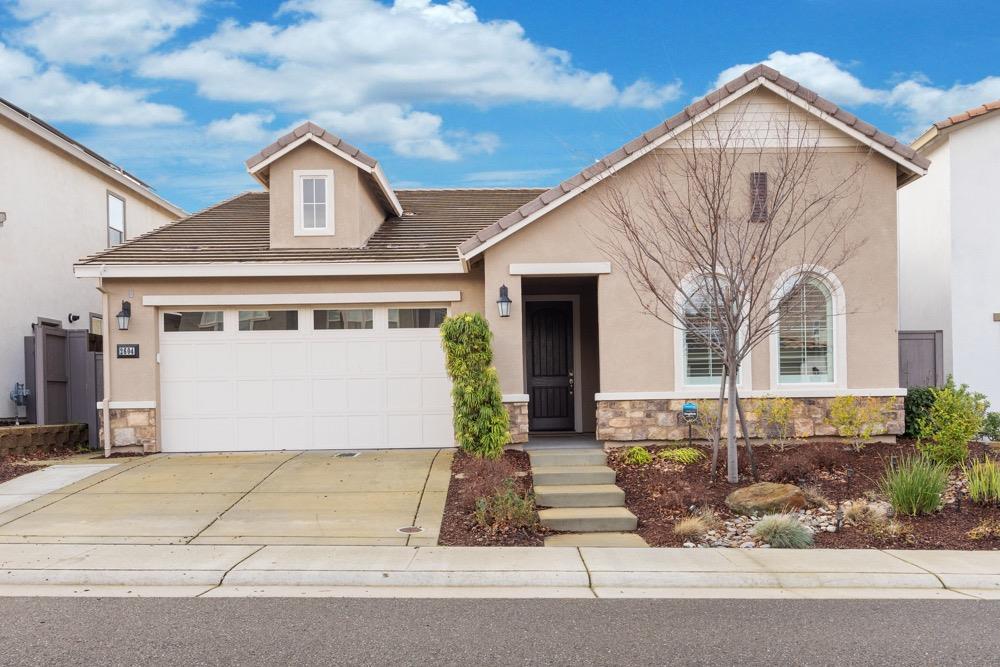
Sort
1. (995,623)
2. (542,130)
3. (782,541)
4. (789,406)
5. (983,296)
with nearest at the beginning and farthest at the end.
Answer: (995,623)
(782,541)
(542,130)
(789,406)
(983,296)

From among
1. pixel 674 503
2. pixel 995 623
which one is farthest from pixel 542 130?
pixel 995 623

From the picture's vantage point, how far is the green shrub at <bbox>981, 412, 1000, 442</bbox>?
40.3ft

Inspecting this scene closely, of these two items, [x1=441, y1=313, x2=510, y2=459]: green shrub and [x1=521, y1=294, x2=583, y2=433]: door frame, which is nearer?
[x1=441, y1=313, x2=510, y2=459]: green shrub

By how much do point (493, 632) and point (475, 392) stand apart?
545cm

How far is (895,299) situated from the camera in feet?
37.8

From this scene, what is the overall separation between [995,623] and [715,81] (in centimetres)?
913

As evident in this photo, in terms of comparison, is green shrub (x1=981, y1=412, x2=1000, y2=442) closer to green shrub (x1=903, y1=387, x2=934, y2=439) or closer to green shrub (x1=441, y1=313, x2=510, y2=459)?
green shrub (x1=903, y1=387, x2=934, y2=439)

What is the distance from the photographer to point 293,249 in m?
13.0

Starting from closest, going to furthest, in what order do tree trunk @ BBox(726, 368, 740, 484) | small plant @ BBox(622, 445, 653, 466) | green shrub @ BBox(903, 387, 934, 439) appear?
tree trunk @ BBox(726, 368, 740, 484)
small plant @ BBox(622, 445, 653, 466)
green shrub @ BBox(903, 387, 934, 439)

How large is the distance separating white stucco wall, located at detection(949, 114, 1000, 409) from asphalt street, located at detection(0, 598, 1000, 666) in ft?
32.5

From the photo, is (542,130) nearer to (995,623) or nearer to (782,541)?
(782,541)

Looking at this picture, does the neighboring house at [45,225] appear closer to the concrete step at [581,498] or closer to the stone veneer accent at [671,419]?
the concrete step at [581,498]

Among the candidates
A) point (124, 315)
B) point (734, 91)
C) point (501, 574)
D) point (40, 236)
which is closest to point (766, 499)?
point (501, 574)

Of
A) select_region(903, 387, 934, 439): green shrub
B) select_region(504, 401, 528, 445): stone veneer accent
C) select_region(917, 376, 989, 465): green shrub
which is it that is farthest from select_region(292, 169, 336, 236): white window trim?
select_region(903, 387, 934, 439): green shrub
